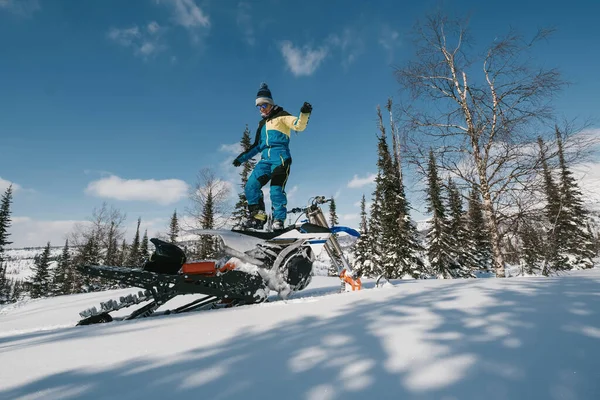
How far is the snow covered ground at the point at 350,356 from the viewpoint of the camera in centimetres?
113

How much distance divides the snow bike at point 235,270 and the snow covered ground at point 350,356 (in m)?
0.87

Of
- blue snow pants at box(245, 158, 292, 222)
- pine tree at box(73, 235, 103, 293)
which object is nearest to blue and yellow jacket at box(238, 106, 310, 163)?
blue snow pants at box(245, 158, 292, 222)

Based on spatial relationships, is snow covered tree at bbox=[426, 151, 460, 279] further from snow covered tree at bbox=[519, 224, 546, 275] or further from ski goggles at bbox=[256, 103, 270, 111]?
ski goggles at bbox=[256, 103, 270, 111]

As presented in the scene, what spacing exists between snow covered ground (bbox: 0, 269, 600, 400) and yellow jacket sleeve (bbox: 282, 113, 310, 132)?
2966 mm

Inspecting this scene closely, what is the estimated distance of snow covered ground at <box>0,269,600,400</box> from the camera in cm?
113

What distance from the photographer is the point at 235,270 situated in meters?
3.41

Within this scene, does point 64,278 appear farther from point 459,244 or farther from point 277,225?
point 459,244

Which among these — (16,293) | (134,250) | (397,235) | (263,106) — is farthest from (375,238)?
(16,293)

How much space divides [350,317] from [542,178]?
837cm

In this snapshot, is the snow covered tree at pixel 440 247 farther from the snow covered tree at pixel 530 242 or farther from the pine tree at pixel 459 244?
the snow covered tree at pixel 530 242

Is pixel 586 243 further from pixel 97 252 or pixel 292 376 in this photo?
pixel 97 252

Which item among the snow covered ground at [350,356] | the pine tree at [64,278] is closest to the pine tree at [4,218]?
the pine tree at [64,278]

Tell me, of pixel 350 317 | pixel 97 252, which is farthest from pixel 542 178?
pixel 97 252

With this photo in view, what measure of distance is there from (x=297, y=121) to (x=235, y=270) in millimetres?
2447
